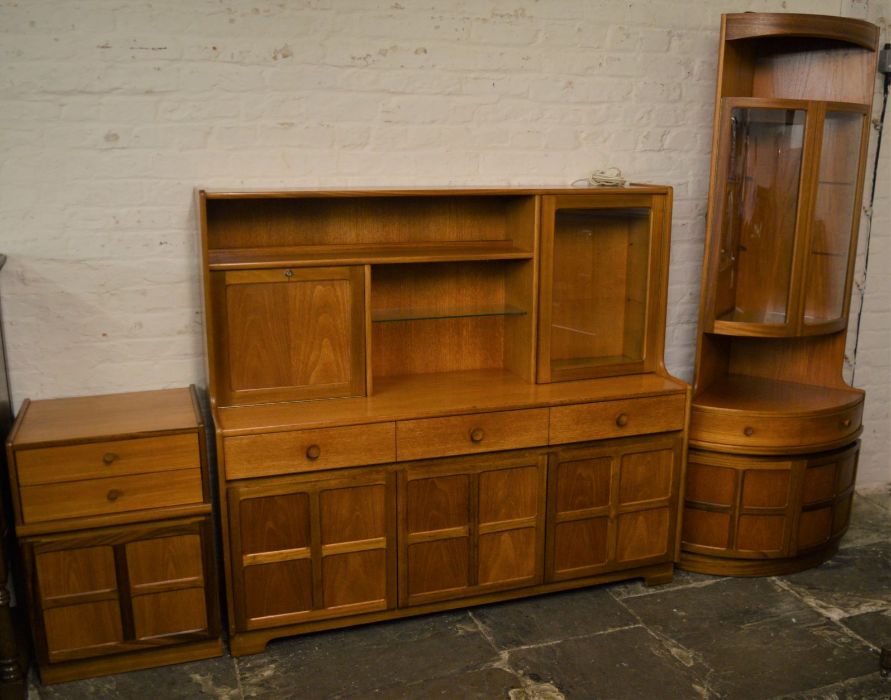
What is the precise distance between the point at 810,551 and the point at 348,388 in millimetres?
1865

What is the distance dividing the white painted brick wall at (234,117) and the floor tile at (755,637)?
1.61 m

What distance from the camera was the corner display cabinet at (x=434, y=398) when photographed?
2.65 metres

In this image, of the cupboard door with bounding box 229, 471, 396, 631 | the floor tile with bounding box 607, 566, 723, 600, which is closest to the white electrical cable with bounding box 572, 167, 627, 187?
the cupboard door with bounding box 229, 471, 396, 631

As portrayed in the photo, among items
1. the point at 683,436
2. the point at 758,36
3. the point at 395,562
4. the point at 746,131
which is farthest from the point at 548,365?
the point at 758,36

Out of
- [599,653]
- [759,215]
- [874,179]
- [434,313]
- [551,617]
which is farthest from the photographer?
[874,179]

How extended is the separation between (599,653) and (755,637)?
1.76 ft

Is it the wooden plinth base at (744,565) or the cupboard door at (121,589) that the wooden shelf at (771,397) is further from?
the cupboard door at (121,589)

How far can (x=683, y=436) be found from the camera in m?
3.06

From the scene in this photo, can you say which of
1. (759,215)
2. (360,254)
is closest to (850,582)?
(759,215)

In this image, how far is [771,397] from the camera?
11.0ft

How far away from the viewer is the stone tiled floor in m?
2.53

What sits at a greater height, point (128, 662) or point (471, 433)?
point (471, 433)

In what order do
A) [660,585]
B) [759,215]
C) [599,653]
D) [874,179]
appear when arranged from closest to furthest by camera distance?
[599,653], [660,585], [759,215], [874,179]

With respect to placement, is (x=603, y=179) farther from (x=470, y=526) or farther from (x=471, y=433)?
(x=470, y=526)
